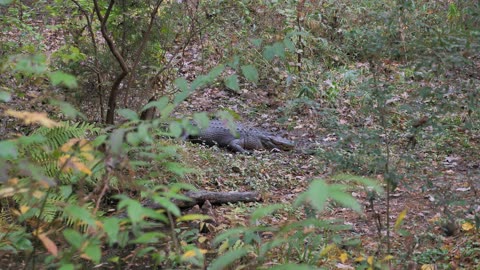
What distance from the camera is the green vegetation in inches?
81.0

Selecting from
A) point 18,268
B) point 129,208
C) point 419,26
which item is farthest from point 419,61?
point 18,268

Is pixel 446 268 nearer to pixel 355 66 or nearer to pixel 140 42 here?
pixel 140 42

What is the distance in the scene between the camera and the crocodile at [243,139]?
7.66 meters

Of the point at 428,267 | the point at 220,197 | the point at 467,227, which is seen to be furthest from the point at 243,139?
the point at 428,267

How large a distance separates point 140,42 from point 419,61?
3.82m

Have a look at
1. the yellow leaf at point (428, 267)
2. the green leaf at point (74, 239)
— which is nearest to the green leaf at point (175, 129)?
the green leaf at point (74, 239)

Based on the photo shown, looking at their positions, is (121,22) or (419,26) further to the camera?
(121,22)

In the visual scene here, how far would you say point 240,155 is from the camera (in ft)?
24.3

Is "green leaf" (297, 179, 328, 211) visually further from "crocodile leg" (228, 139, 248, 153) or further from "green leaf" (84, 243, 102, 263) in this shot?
"crocodile leg" (228, 139, 248, 153)

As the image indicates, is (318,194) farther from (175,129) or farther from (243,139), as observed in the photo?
(243,139)

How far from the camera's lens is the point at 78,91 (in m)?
6.18

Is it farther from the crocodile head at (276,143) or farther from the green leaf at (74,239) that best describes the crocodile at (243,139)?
the green leaf at (74,239)

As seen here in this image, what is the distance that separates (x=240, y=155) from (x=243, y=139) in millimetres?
418

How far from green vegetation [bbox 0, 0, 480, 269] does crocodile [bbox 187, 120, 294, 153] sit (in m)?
0.26
